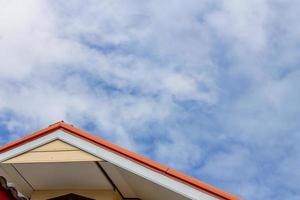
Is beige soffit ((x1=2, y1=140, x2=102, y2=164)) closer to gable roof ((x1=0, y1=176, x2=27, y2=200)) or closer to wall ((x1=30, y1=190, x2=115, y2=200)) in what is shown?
wall ((x1=30, y1=190, x2=115, y2=200))

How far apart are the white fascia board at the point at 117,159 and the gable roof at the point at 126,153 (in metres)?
0.04

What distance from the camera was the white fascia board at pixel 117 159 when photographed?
5340 mm

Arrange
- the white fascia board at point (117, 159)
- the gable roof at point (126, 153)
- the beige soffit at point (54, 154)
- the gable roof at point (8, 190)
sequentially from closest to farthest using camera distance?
1. the gable roof at point (8, 190)
2. the gable roof at point (126, 153)
3. the white fascia board at point (117, 159)
4. the beige soffit at point (54, 154)

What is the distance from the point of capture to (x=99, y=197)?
6121mm

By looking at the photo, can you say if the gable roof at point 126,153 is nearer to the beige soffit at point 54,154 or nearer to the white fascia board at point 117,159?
the white fascia board at point 117,159

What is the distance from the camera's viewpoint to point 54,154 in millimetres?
5949

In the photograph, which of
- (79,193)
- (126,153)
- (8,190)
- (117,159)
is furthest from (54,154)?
(8,190)

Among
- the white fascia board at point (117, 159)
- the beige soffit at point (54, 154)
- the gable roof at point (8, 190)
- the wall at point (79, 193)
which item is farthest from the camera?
the wall at point (79, 193)

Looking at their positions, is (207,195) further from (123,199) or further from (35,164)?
(35,164)

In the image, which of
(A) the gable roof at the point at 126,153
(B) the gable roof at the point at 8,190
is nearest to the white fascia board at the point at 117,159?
(A) the gable roof at the point at 126,153

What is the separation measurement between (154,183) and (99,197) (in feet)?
3.27

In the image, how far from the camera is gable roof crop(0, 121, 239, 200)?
204 inches

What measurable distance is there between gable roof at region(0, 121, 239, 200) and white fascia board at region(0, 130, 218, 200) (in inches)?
1.7

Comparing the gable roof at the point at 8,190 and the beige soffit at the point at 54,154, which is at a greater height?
the beige soffit at the point at 54,154
